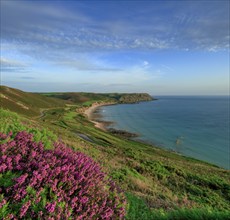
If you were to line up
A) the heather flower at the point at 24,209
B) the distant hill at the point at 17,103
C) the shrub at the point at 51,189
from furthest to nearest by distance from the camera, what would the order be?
1. the distant hill at the point at 17,103
2. the shrub at the point at 51,189
3. the heather flower at the point at 24,209

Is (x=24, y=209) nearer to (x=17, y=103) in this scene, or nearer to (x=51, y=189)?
(x=51, y=189)

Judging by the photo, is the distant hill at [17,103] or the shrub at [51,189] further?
the distant hill at [17,103]

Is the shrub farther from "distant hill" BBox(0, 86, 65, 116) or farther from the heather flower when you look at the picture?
"distant hill" BBox(0, 86, 65, 116)

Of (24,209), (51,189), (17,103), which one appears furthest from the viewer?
(17,103)

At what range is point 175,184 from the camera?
13.9 metres

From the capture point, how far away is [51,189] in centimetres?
336

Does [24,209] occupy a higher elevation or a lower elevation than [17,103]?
higher

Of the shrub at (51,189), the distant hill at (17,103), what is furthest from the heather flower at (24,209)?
the distant hill at (17,103)

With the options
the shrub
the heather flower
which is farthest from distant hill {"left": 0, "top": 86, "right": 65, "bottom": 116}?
the heather flower

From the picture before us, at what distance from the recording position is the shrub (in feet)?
9.34

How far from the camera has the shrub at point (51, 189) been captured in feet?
9.34

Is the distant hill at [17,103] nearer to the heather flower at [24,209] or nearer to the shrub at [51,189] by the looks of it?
the shrub at [51,189]

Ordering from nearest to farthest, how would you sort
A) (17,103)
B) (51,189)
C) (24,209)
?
(24,209) < (51,189) < (17,103)

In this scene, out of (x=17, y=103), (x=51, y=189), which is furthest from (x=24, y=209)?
(x=17, y=103)
